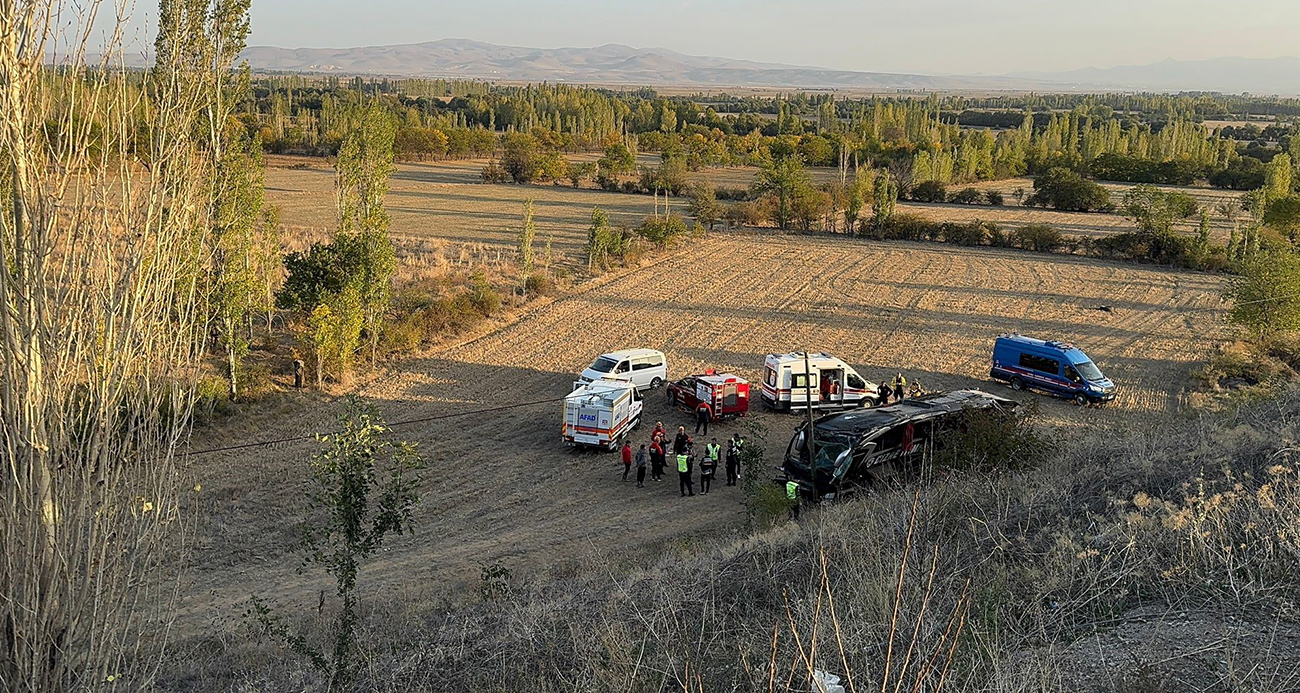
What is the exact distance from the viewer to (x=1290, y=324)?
23047 mm

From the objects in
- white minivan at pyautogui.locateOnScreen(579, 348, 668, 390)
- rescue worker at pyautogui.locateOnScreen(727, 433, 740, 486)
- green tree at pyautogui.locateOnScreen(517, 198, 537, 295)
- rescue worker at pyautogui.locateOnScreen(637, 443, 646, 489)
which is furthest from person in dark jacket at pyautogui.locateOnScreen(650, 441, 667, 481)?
green tree at pyautogui.locateOnScreen(517, 198, 537, 295)

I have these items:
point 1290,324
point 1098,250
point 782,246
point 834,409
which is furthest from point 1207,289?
point 834,409

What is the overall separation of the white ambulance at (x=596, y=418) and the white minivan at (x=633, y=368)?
225cm

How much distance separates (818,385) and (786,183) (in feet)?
90.5

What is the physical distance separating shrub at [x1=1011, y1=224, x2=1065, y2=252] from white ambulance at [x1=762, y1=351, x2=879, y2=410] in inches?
993

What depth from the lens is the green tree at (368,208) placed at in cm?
2112

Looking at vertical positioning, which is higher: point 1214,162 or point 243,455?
point 1214,162

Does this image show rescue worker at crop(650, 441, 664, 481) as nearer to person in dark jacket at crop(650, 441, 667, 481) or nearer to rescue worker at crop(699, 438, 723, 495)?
person in dark jacket at crop(650, 441, 667, 481)

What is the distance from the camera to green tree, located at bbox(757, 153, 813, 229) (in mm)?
44781

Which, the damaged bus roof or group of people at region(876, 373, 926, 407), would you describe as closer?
the damaged bus roof

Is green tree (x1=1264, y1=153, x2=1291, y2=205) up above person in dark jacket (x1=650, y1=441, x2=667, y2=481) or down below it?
above

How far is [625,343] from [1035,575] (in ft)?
59.0

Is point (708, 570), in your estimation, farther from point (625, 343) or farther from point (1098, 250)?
point (1098, 250)

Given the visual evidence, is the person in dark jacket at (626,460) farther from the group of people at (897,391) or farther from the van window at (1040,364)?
the van window at (1040,364)
